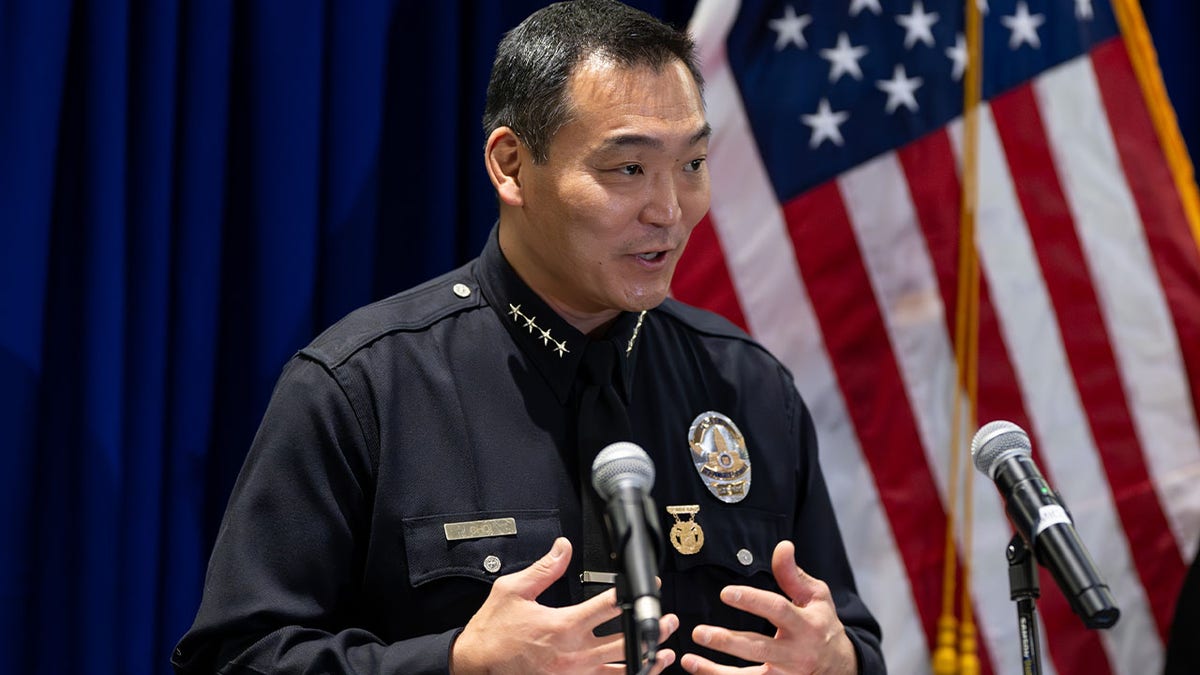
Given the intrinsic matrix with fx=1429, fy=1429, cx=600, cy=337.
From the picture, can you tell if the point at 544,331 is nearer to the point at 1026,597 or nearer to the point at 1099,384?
the point at 1026,597

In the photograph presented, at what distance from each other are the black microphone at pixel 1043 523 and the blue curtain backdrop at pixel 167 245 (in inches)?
55.2

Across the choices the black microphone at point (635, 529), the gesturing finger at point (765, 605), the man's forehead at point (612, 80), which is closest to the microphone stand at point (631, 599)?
the black microphone at point (635, 529)

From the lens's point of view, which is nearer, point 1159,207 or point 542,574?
point 542,574

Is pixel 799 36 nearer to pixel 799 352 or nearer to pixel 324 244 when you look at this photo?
pixel 799 352

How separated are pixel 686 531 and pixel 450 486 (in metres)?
0.33

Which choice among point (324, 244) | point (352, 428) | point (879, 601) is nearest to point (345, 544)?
point (352, 428)

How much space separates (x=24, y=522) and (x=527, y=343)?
0.94 meters

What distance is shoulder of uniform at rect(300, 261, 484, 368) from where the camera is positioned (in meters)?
1.87

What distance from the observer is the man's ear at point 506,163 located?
196cm

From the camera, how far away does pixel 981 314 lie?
2.84 m

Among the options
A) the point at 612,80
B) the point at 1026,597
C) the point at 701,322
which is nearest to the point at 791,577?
the point at 1026,597

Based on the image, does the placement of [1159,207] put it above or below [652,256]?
above

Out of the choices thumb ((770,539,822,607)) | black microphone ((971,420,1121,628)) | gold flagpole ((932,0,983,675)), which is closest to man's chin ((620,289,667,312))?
thumb ((770,539,822,607))

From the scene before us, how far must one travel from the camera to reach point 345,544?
1771mm
